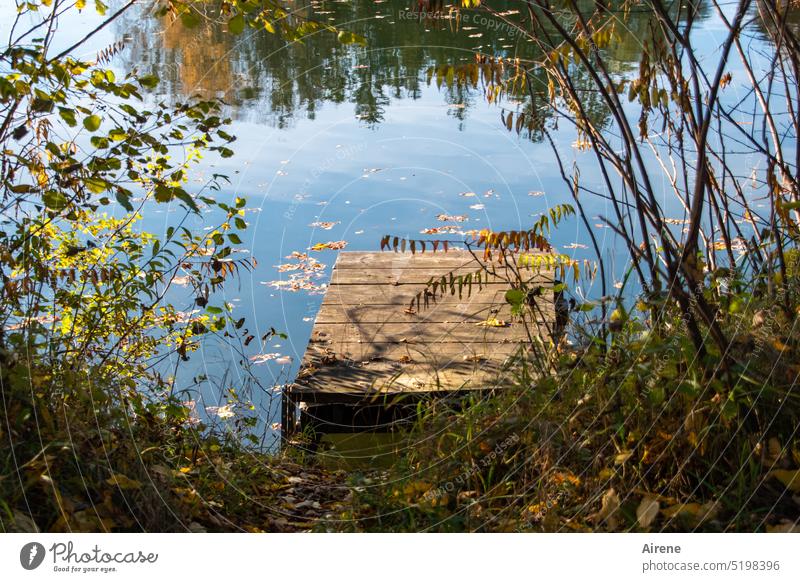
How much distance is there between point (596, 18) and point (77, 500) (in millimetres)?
2985

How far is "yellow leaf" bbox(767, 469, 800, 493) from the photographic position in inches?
98.1

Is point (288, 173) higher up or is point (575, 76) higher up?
point (575, 76)

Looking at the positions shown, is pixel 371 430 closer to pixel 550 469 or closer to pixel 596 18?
pixel 550 469

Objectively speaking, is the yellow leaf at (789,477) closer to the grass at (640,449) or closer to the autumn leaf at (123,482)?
the grass at (640,449)

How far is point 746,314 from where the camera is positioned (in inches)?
122

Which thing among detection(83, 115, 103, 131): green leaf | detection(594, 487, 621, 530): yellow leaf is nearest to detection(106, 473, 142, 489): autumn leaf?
detection(83, 115, 103, 131): green leaf

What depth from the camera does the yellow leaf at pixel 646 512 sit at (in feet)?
8.24

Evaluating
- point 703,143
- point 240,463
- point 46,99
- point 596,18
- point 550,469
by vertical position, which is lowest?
point 240,463

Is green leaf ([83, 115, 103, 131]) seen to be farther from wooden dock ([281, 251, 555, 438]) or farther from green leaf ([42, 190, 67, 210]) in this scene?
wooden dock ([281, 251, 555, 438])

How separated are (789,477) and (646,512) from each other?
0.42m

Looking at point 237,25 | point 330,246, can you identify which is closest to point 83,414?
point 237,25

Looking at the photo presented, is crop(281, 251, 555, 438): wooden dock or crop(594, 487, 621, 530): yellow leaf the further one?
crop(281, 251, 555, 438): wooden dock

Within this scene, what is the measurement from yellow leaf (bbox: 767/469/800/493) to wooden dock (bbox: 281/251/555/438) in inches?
55.7
